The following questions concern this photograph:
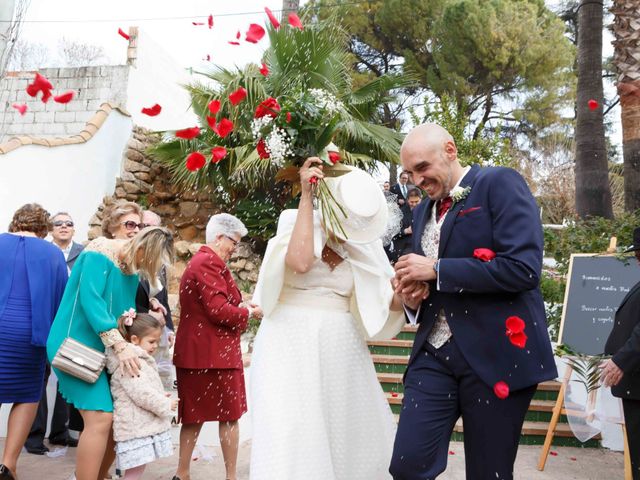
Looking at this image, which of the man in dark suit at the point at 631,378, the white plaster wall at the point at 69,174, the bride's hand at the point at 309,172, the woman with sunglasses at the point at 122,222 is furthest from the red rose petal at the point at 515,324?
the white plaster wall at the point at 69,174

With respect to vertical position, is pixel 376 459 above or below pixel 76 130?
below

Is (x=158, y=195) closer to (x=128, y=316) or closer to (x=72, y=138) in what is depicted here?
(x=72, y=138)

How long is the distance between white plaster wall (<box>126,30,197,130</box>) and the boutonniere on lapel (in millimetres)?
10009

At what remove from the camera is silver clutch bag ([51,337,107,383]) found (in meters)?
3.67

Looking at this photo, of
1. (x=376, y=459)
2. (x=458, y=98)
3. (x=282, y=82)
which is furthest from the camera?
(x=458, y=98)

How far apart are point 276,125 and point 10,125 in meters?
11.8

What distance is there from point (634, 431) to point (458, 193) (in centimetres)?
213

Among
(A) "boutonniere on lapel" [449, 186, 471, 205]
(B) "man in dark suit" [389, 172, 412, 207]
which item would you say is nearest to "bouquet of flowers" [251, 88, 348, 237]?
(A) "boutonniere on lapel" [449, 186, 471, 205]

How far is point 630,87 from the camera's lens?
8016 mm

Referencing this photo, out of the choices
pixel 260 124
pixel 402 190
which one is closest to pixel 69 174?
pixel 402 190

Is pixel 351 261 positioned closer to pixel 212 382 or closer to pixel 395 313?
pixel 395 313

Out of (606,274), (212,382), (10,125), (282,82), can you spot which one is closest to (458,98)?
(282,82)

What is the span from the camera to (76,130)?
41.5 ft

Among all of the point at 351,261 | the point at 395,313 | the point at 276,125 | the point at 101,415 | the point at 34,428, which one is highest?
the point at 276,125
